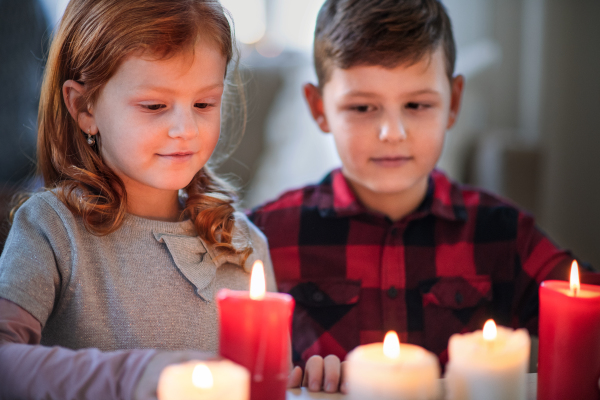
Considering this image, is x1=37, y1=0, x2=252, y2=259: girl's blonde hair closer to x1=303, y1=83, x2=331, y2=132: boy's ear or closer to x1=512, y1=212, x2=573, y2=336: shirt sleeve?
x1=303, y1=83, x2=331, y2=132: boy's ear

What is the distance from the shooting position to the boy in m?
1.10

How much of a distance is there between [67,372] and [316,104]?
2.73 ft

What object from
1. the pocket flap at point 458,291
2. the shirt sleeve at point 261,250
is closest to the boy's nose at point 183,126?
the shirt sleeve at point 261,250

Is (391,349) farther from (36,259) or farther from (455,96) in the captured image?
(455,96)

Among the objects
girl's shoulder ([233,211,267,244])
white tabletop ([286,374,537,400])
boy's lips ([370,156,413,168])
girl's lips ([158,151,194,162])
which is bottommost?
white tabletop ([286,374,537,400])

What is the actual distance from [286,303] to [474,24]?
290cm

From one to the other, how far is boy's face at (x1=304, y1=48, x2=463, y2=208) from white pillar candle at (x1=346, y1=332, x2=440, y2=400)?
0.65 meters

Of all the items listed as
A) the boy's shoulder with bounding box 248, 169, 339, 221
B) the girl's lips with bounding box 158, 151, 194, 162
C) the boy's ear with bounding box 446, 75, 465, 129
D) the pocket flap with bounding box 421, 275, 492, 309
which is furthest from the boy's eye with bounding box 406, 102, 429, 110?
the girl's lips with bounding box 158, 151, 194, 162

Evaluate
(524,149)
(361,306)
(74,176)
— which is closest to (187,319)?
(74,176)

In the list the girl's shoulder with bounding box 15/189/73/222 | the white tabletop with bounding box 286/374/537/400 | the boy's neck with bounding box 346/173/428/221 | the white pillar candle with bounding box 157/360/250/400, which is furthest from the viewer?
the boy's neck with bounding box 346/173/428/221

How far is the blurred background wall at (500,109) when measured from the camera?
2133mm

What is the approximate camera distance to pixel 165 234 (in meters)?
0.87

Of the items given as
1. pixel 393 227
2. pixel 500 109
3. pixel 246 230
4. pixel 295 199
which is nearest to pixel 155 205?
pixel 246 230

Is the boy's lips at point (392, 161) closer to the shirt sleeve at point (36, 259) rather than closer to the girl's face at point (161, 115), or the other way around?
the girl's face at point (161, 115)
